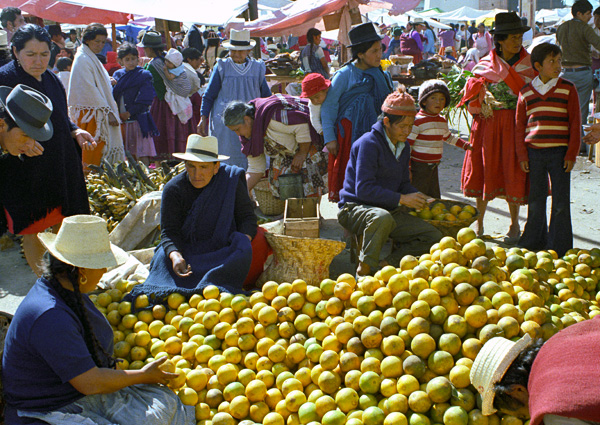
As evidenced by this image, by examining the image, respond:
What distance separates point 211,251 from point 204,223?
0.65 ft

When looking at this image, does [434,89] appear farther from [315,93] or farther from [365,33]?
[315,93]

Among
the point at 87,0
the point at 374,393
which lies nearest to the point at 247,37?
the point at 87,0

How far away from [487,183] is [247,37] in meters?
3.32

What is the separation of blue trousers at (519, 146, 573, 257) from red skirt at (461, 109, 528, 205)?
0.21 m

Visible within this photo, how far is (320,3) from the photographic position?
8.81 meters

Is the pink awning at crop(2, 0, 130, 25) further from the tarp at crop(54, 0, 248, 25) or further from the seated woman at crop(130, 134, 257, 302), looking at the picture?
the seated woman at crop(130, 134, 257, 302)

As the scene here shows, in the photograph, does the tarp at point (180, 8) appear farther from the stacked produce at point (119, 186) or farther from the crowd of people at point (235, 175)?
the stacked produce at point (119, 186)

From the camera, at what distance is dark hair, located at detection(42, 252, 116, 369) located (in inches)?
93.2

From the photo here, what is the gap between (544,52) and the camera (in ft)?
15.0

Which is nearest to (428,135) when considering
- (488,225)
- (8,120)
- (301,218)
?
(301,218)

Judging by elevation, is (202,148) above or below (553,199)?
above

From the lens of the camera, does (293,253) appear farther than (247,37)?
No

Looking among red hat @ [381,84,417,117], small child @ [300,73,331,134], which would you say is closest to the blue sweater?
red hat @ [381,84,417,117]

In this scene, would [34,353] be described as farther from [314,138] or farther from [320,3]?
[320,3]
